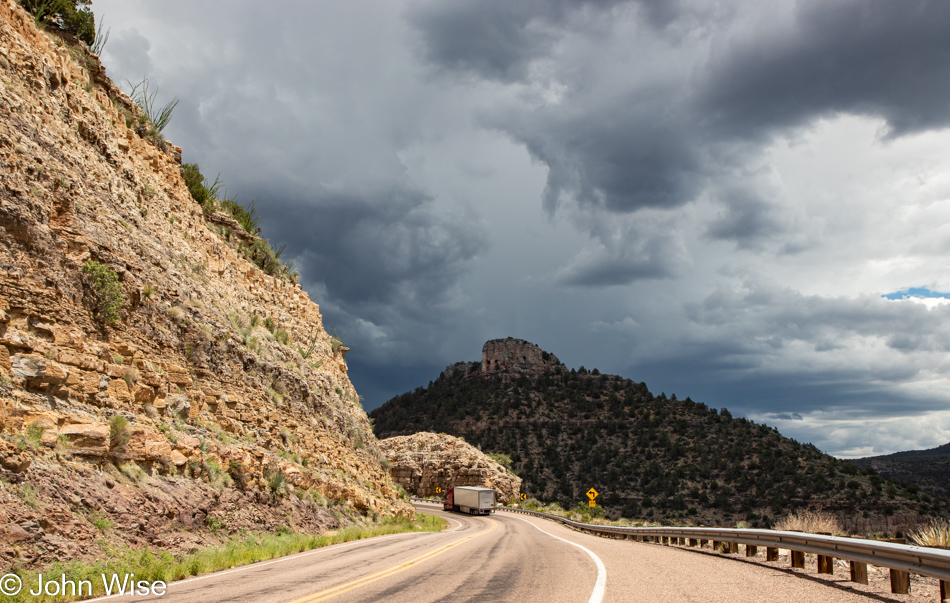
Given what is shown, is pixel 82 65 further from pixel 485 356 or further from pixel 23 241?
pixel 485 356

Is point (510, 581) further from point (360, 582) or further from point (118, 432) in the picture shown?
point (118, 432)

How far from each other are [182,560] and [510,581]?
763 cm

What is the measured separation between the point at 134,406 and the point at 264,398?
718 centimetres

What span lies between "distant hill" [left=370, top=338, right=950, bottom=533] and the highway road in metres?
53.5

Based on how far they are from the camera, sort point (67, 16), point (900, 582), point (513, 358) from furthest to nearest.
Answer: point (513, 358)
point (67, 16)
point (900, 582)

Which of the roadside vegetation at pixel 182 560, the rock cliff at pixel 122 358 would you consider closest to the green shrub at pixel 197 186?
the rock cliff at pixel 122 358

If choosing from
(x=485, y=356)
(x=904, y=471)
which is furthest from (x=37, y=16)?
(x=904, y=471)

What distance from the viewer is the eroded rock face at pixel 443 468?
68.6 meters

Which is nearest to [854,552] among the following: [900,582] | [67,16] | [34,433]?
[900,582]

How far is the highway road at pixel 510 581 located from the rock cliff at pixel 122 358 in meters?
3.06

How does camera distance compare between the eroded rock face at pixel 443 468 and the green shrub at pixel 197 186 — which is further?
the eroded rock face at pixel 443 468

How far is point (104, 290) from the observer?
49.3ft

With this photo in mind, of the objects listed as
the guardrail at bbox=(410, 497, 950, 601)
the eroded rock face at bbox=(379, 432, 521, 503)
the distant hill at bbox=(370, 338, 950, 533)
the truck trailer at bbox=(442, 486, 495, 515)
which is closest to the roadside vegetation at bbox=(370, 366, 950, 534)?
the distant hill at bbox=(370, 338, 950, 533)

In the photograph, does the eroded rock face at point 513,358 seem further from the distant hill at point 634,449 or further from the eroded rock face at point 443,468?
the eroded rock face at point 443,468
